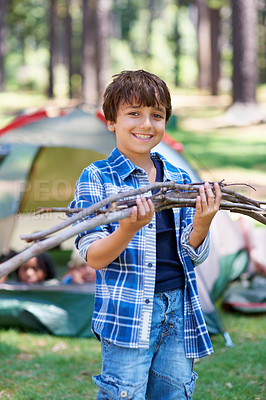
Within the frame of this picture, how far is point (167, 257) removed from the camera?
6.58 ft

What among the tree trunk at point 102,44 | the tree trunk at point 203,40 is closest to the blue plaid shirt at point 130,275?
the tree trunk at point 102,44

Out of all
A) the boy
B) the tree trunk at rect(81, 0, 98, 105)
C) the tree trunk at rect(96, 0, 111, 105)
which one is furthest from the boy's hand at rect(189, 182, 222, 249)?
the tree trunk at rect(81, 0, 98, 105)

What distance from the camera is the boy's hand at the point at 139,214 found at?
5.40 ft

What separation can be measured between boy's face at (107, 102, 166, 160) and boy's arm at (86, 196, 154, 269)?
15.3 inches

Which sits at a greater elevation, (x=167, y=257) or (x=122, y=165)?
(x=122, y=165)

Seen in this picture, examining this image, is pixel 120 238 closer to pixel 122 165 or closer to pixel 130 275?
pixel 130 275

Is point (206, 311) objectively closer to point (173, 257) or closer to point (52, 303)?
point (52, 303)

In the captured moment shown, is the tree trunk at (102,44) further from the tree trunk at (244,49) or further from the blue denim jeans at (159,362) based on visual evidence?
the blue denim jeans at (159,362)

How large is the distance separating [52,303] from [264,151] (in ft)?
29.1

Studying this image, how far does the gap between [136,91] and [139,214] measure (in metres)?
0.53

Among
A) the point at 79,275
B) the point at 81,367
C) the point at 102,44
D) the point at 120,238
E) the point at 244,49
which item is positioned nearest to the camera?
the point at 120,238

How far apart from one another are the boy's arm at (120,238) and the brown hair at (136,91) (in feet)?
1.50

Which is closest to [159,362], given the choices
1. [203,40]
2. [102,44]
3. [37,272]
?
[37,272]

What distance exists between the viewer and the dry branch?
1436 millimetres
